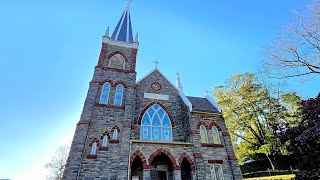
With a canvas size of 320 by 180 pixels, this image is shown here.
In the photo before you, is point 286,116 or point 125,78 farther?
point 286,116

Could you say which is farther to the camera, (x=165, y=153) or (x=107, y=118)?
(x=107, y=118)

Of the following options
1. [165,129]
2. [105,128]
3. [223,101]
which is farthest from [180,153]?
[223,101]

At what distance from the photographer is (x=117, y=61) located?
1875 centimetres

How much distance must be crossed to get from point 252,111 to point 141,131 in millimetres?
13956

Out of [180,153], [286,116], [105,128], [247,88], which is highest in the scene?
[247,88]

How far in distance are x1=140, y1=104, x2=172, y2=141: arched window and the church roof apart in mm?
8575

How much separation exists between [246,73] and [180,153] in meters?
16.1

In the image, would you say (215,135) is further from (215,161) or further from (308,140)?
(308,140)

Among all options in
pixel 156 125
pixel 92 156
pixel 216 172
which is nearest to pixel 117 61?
pixel 156 125

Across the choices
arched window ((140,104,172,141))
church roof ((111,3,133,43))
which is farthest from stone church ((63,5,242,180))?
Answer: church roof ((111,3,133,43))

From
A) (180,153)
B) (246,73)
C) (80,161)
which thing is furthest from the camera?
(246,73)

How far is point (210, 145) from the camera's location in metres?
15.6

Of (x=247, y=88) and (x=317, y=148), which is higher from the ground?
(x=247, y=88)

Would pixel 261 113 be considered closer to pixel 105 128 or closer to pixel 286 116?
pixel 286 116
